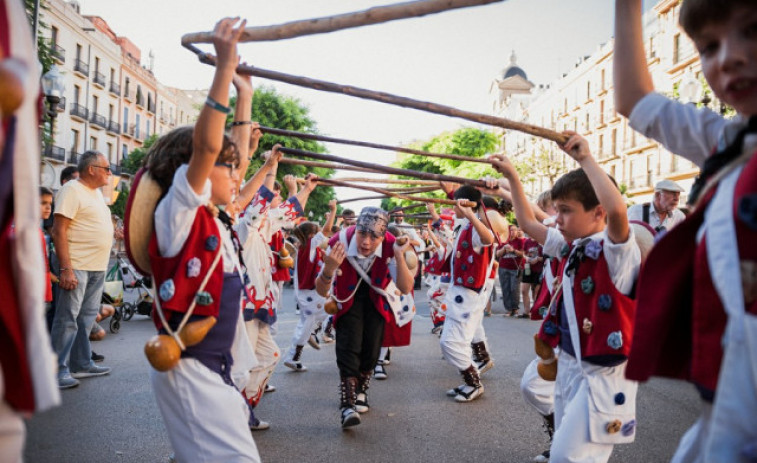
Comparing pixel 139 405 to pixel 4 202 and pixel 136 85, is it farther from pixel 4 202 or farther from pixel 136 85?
pixel 136 85

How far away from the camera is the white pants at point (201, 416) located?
250cm

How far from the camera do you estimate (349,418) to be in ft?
16.9

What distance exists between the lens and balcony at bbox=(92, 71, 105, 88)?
45.3 m

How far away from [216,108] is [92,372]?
6.01m

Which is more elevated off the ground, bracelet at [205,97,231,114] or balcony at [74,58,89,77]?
balcony at [74,58,89,77]

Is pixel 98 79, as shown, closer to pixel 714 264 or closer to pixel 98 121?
pixel 98 121

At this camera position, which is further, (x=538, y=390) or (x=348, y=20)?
(x=538, y=390)

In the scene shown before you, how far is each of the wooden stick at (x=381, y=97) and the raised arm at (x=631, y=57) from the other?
1.85ft

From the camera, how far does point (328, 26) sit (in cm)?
221

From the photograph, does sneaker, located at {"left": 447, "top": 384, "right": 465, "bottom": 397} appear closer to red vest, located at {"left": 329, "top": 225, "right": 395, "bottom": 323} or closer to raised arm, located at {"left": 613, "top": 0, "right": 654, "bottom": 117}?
red vest, located at {"left": 329, "top": 225, "right": 395, "bottom": 323}

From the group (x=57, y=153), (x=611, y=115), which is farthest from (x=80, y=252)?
(x=611, y=115)

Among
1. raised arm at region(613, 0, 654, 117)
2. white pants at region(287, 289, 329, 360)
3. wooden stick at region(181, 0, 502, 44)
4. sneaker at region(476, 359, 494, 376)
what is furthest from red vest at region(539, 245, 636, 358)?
white pants at region(287, 289, 329, 360)

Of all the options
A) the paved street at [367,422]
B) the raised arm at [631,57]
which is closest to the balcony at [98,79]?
the paved street at [367,422]

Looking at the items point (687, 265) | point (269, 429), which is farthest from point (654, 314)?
point (269, 429)
